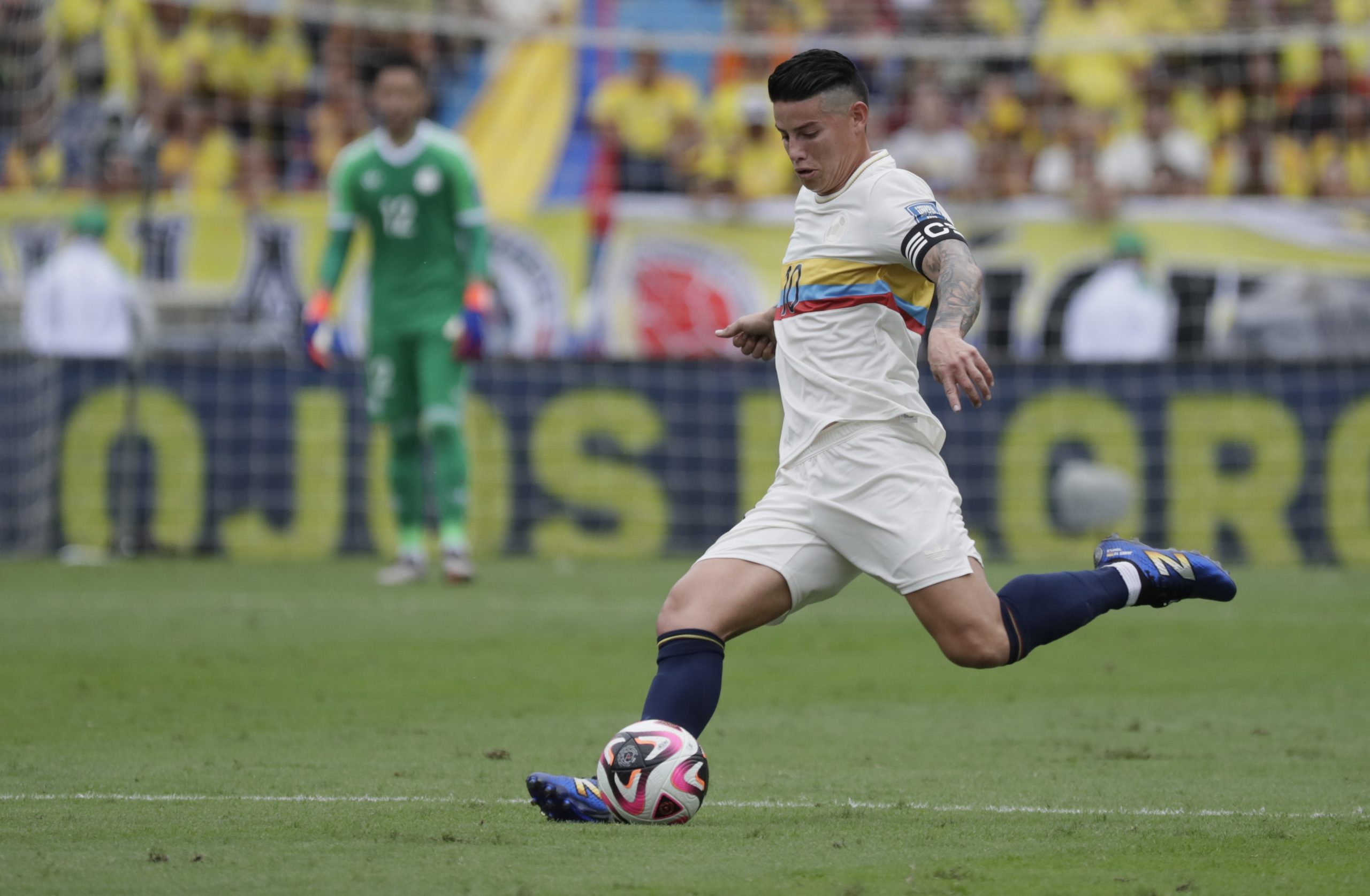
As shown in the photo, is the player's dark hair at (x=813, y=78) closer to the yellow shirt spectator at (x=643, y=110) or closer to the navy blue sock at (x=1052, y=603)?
the navy blue sock at (x=1052, y=603)

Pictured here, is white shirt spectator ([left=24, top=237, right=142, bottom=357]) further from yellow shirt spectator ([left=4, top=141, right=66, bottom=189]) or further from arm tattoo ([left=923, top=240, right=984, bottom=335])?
arm tattoo ([left=923, top=240, right=984, bottom=335])

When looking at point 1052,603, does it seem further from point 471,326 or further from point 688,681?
point 471,326

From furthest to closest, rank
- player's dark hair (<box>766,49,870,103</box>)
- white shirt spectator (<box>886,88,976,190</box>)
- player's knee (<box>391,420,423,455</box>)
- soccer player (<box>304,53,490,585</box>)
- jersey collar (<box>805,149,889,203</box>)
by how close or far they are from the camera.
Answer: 1. white shirt spectator (<box>886,88,976,190</box>)
2. player's knee (<box>391,420,423,455</box>)
3. soccer player (<box>304,53,490,585</box>)
4. jersey collar (<box>805,149,889,203</box>)
5. player's dark hair (<box>766,49,870,103</box>)

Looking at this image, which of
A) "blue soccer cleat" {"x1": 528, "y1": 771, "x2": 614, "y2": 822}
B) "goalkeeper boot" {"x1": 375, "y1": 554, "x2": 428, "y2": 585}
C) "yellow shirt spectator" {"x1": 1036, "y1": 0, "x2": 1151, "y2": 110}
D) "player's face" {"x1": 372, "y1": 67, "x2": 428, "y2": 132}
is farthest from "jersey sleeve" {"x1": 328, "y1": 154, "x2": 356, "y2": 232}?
"yellow shirt spectator" {"x1": 1036, "y1": 0, "x2": 1151, "y2": 110}

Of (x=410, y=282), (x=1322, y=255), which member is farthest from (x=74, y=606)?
(x=1322, y=255)

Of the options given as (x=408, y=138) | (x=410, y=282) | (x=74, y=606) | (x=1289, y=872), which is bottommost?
(x=74, y=606)

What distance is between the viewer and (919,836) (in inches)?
161

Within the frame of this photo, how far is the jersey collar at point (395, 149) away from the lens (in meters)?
10.2

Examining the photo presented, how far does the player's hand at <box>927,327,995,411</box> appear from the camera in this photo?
394cm

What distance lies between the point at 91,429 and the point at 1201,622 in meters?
7.34

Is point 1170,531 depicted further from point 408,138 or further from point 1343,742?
point 1343,742

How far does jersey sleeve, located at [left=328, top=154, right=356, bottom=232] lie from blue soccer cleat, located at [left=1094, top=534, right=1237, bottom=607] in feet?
20.9

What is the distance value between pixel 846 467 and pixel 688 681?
0.64 metres

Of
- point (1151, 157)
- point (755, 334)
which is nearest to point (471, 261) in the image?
point (755, 334)
